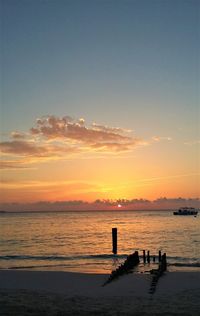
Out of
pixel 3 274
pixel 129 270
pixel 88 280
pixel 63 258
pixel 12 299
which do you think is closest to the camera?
pixel 12 299

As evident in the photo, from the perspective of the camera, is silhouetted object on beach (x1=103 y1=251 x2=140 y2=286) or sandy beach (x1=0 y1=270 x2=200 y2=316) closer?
sandy beach (x1=0 y1=270 x2=200 y2=316)

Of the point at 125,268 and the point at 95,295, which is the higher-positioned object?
the point at 95,295

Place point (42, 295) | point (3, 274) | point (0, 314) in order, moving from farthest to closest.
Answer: point (3, 274)
point (42, 295)
point (0, 314)

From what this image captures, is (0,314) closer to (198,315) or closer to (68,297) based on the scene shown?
(68,297)

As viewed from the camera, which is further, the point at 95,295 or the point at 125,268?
the point at 125,268

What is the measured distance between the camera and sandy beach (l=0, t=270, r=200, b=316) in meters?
17.2

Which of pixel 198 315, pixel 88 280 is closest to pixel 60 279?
pixel 88 280

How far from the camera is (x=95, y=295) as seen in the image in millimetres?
21000

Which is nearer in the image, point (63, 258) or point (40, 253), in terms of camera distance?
point (63, 258)

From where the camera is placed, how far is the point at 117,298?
19969 mm

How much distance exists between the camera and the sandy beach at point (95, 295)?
1720 centimetres

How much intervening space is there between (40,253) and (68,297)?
35006 mm

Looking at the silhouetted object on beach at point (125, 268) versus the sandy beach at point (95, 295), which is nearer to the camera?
the sandy beach at point (95, 295)

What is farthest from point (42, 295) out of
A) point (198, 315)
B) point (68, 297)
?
point (198, 315)
